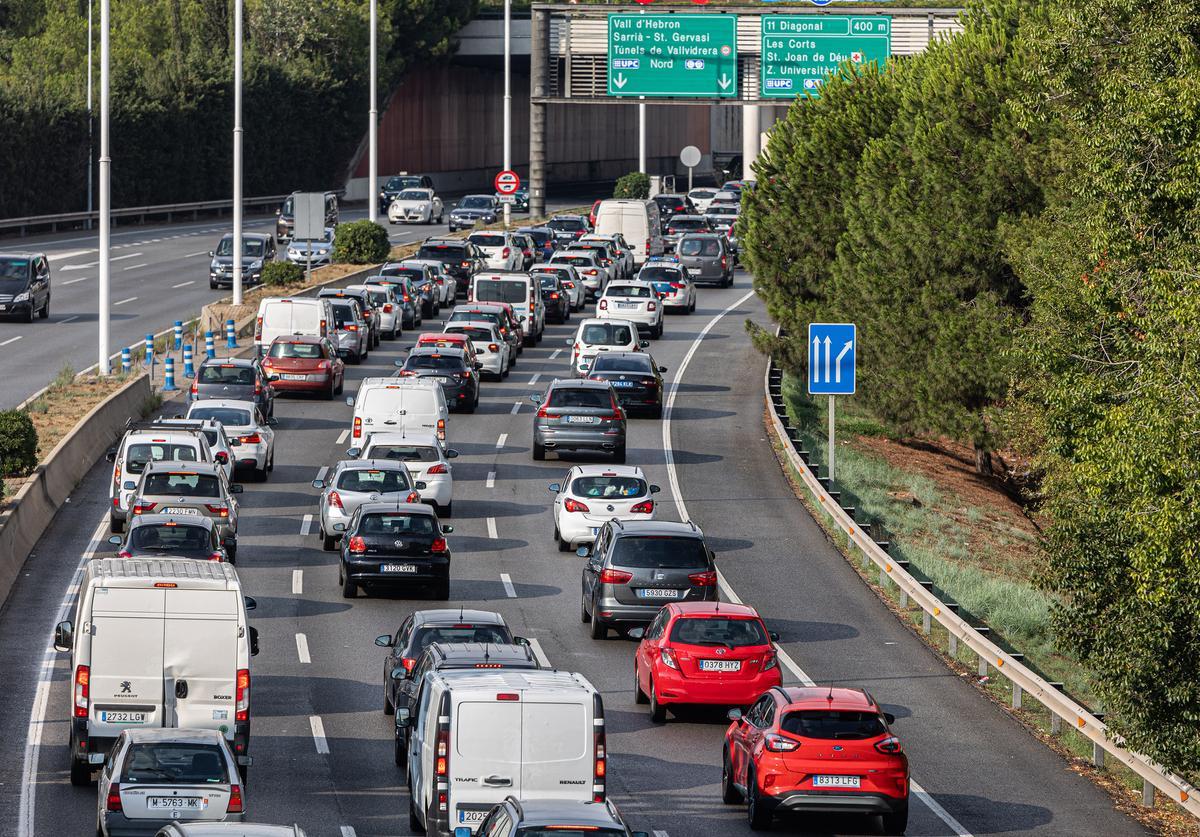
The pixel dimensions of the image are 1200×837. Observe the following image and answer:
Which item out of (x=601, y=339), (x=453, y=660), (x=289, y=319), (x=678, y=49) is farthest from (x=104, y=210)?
(x=678, y=49)

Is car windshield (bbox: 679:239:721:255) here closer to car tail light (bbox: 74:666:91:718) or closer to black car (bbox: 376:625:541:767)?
black car (bbox: 376:625:541:767)

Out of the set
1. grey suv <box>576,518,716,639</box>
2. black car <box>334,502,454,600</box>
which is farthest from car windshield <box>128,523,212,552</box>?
grey suv <box>576,518,716,639</box>

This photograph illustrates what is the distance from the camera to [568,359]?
57.5m

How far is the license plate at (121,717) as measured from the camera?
2075cm

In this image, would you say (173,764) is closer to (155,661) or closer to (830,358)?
(155,661)

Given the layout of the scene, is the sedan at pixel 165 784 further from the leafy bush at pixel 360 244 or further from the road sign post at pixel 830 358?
the leafy bush at pixel 360 244

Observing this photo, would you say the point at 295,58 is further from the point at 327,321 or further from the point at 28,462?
the point at 28,462

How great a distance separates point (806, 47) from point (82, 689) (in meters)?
56.3

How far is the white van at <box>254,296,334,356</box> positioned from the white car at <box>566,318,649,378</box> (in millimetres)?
6573

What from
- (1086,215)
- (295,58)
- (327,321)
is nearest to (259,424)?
(327,321)

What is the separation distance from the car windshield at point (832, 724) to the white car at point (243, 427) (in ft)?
70.1

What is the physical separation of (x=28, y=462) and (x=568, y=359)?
909 inches

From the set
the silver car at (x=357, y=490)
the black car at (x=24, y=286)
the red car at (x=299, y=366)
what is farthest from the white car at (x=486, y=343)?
the silver car at (x=357, y=490)

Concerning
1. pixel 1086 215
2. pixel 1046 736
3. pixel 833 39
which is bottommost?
pixel 1046 736
